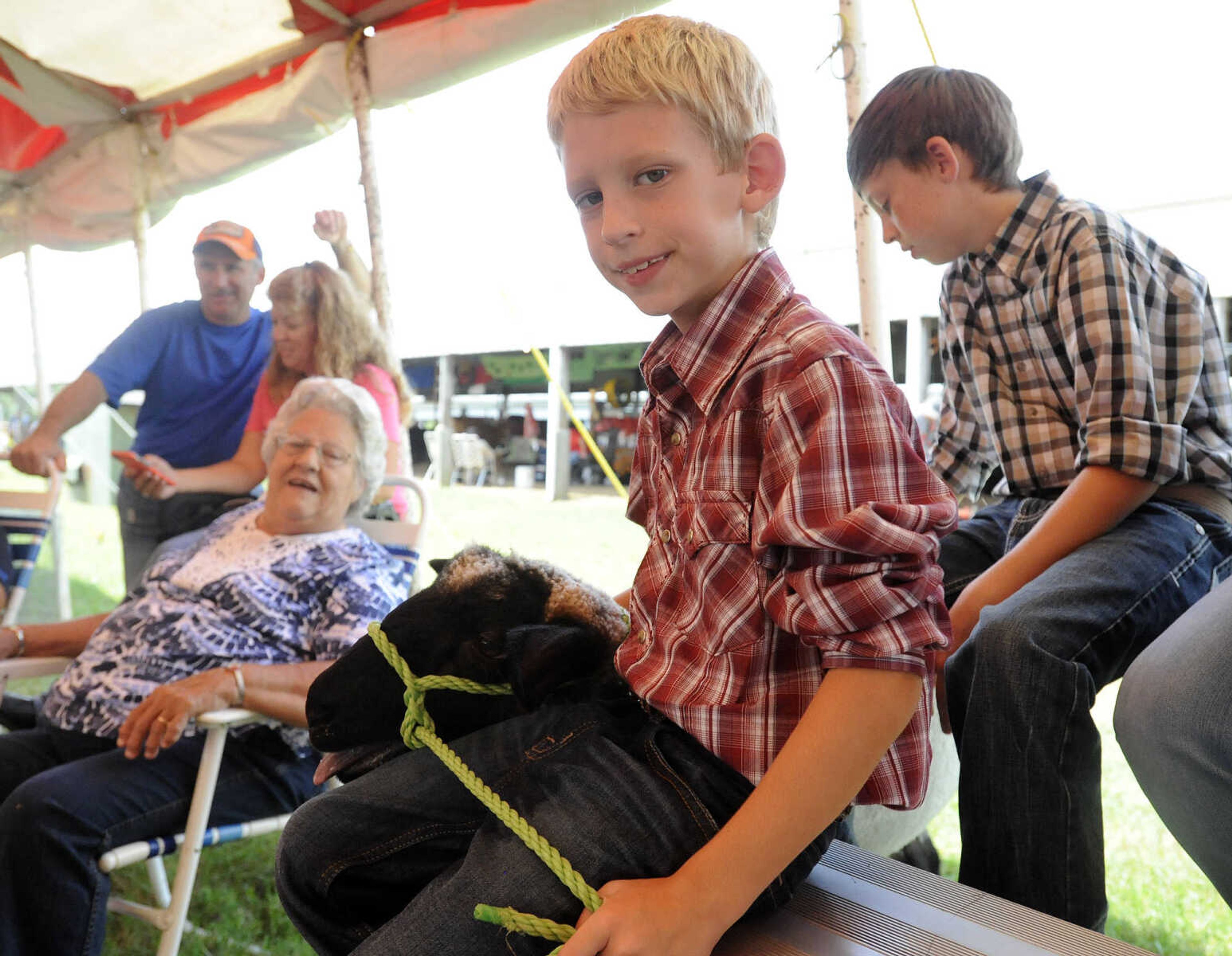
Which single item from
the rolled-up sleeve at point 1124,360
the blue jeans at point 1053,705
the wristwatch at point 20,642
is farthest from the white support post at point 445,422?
the blue jeans at point 1053,705

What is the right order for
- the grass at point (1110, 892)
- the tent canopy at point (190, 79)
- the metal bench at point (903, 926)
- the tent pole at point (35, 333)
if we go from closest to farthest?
the metal bench at point (903, 926), the grass at point (1110, 892), the tent canopy at point (190, 79), the tent pole at point (35, 333)

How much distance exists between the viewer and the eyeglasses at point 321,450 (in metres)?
2.16

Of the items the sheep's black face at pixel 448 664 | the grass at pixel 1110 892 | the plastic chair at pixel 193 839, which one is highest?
Answer: the sheep's black face at pixel 448 664

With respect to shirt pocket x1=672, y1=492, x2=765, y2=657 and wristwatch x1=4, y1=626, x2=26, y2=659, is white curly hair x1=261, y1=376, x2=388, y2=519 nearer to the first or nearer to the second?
wristwatch x1=4, y1=626, x2=26, y2=659

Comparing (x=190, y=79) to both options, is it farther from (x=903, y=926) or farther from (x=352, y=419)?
(x=903, y=926)

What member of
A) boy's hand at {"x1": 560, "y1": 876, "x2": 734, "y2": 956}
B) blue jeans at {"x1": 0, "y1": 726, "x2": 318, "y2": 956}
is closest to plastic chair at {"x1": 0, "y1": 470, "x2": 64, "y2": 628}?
blue jeans at {"x1": 0, "y1": 726, "x2": 318, "y2": 956}

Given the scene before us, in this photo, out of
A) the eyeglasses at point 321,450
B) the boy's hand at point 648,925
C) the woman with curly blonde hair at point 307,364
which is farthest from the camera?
the woman with curly blonde hair at point 307,364

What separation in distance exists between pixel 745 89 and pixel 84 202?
5.33 metres

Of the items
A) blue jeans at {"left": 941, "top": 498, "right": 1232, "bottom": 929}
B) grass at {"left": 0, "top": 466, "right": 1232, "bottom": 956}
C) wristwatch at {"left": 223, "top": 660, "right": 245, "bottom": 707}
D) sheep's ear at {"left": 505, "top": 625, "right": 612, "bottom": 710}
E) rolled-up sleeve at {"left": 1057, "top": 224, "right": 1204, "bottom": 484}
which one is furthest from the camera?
grass at {"left": 0, "top": 466, "right": 1232, "bottom": 956}

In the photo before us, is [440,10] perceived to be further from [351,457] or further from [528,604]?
[528,604]

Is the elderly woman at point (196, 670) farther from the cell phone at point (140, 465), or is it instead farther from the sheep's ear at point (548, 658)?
the sheep's ear at point (548, 658)

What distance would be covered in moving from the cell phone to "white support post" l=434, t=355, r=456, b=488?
28.4ft

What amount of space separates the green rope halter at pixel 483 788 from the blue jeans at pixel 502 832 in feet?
0.05

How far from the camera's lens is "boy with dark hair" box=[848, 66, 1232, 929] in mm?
1183
